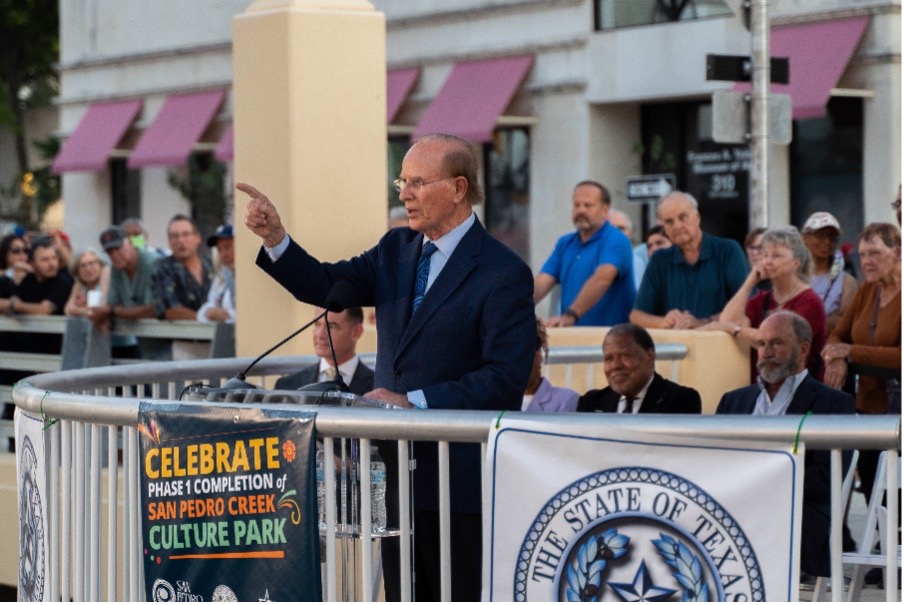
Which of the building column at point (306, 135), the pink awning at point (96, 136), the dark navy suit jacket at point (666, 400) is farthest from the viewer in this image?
the pink awning at point (96, 136)

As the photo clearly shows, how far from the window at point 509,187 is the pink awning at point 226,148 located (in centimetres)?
480

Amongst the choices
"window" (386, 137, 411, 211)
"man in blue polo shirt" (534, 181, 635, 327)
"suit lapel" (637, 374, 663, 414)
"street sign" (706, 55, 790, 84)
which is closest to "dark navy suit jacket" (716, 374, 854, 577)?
"suit lapel" (637, 374, 663, 414)

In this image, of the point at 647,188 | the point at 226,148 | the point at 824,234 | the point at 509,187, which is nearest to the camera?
the point at 824,234

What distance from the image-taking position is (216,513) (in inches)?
196

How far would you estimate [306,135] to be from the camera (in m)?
9.79

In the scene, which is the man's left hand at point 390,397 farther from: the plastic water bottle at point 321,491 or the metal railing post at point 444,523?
the metal railing post at point 444,523

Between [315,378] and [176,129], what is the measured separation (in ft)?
81.5

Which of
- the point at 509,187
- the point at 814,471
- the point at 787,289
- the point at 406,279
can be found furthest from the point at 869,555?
the point at 509,187

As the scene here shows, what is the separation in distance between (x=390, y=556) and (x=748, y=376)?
5.15m

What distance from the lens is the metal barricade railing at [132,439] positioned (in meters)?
4.15

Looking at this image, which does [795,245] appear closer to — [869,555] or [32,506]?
[869,555]

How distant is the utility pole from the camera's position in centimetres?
1263

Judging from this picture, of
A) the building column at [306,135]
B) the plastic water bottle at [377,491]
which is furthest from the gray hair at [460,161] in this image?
the building column at [306,135]

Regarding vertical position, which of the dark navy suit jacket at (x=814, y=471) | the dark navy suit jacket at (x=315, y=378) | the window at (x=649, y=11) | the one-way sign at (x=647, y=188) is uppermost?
the window at (x=649, y=11)
